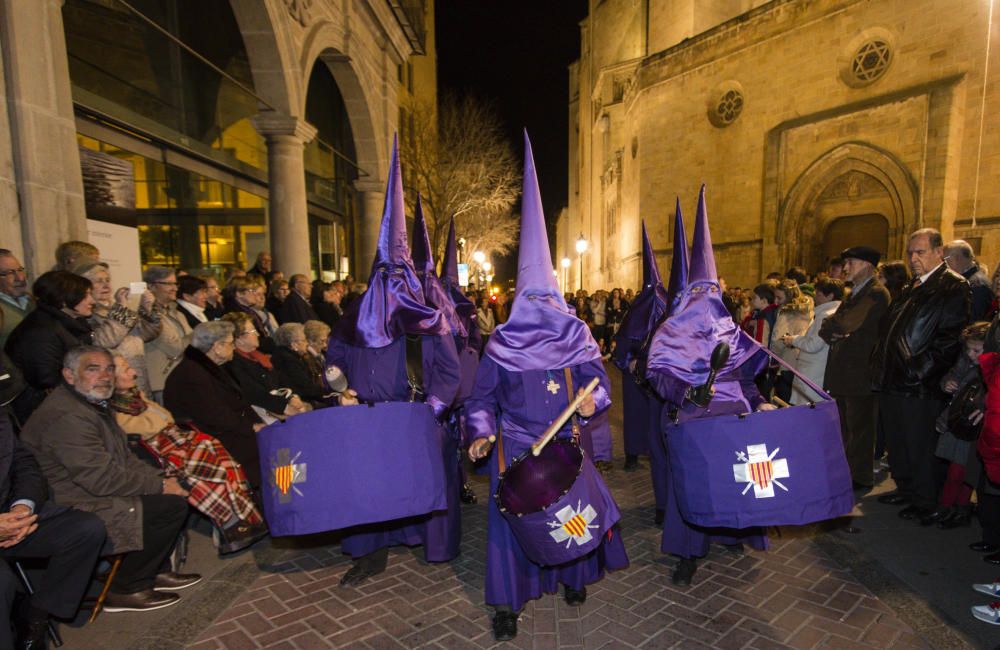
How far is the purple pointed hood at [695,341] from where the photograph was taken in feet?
11.9

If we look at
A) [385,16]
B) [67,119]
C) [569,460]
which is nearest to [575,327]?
[569,460]

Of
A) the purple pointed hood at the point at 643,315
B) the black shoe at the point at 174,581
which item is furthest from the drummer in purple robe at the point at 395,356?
the purple pointed hood at the point at 643,315

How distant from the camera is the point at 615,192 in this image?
34.3m

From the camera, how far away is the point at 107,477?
351 cm

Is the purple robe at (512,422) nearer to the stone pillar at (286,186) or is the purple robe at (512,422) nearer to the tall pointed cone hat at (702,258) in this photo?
the tall pointed cone hat at (702,258)

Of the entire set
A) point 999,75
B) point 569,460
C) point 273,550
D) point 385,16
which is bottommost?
point 273,550

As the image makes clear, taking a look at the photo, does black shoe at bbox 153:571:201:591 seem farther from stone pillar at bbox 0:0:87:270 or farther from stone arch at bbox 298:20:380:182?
stone arch at bbox 298:20:380:182

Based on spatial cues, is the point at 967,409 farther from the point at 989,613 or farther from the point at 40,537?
the point at 40,537

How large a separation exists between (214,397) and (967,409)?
580 centimetres

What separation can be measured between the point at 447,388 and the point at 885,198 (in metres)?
18.5

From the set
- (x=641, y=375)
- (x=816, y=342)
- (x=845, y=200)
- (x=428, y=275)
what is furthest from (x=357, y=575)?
(x=845, y=200)

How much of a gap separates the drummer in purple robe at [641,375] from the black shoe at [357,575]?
2464 mm

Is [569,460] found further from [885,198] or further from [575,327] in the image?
[885,198]

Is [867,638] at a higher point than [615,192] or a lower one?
lower
